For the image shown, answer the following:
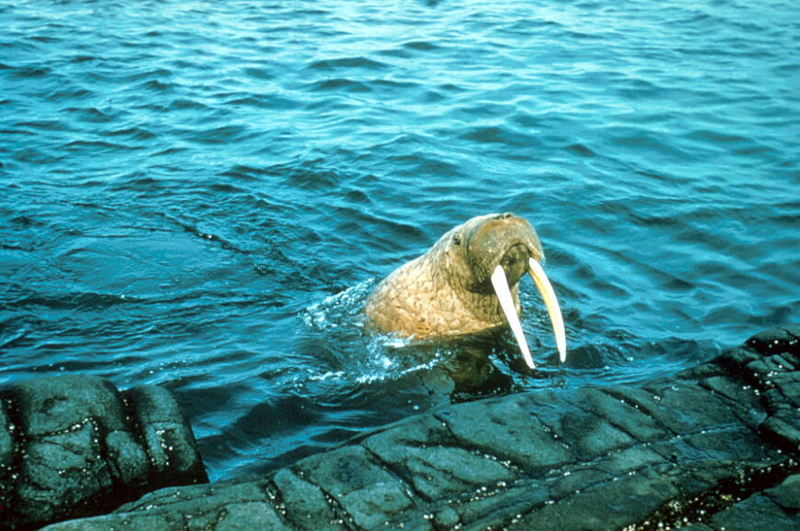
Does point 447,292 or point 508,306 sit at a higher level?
point 508,306

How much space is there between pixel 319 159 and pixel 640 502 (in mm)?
7790

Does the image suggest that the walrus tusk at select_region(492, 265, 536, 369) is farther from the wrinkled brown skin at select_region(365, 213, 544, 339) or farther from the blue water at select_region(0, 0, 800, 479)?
the blue water at select_region(0, 0, 800, 479)

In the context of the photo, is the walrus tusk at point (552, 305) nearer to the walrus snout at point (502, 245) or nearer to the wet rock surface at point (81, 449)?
the walrus snout at point (502, 245)

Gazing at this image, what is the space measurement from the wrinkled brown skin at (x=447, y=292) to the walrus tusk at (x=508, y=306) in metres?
0.12

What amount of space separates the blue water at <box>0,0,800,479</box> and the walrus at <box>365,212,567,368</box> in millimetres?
229

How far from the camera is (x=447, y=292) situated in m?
6.79

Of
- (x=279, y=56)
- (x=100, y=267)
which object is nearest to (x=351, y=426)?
(x=100, y=267)

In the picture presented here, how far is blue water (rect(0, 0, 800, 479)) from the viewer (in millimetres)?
6359

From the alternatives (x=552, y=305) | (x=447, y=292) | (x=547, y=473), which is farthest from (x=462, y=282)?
(x=547, y=473)

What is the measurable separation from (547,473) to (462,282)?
9.13 feet

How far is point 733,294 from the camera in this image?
25.5 feet

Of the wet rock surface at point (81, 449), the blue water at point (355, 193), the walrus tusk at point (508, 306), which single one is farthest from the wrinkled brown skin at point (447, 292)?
the wet rock surface at point (81, 449)

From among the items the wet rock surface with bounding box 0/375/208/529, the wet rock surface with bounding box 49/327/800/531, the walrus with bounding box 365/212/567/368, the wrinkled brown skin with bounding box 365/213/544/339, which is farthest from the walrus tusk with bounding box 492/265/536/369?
the wet rock surface with bounding box 0/375/208/529

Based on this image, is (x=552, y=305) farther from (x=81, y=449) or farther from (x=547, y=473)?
(x=81, y=449)
